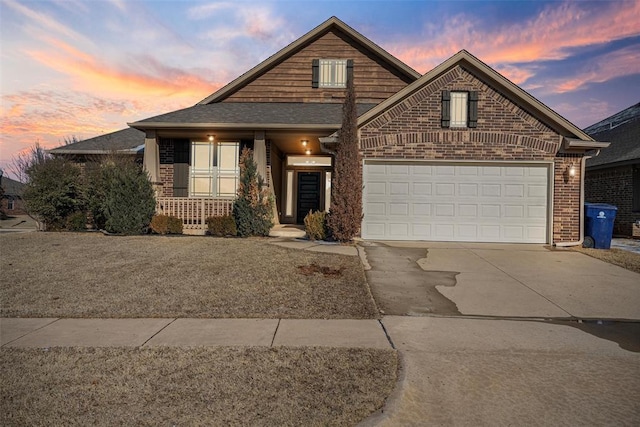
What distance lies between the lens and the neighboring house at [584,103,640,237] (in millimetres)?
14345

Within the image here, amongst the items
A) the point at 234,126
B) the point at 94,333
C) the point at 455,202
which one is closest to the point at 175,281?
the point at 94,333

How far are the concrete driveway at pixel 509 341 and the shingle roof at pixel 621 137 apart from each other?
367 inches

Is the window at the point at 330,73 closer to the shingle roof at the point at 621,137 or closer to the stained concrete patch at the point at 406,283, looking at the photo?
the stained concrete patch at the point at 406,283

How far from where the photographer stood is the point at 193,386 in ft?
10.2

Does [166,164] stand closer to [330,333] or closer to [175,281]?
[175,281]

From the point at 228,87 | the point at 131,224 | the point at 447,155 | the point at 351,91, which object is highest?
the point at 228,87

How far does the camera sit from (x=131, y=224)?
11.5m

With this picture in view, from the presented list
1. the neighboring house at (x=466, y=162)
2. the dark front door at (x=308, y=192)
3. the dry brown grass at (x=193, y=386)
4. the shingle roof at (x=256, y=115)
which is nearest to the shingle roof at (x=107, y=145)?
the shingle roof at (x=256, y=115)

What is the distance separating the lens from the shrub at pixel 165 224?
→ 11.7 m

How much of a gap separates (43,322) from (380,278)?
17.6 feet

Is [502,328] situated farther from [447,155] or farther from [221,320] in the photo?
[447,155]

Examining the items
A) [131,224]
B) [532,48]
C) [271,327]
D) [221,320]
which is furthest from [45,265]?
[532,48]

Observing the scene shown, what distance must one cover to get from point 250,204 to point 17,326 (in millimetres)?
7095

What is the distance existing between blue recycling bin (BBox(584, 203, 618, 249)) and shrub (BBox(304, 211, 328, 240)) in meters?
7.92
